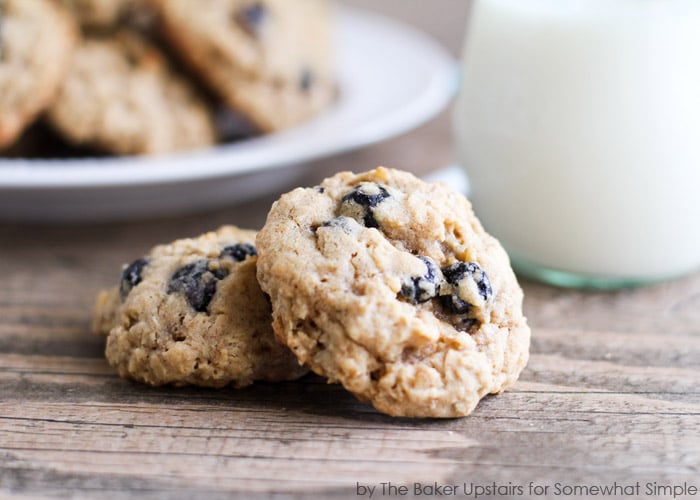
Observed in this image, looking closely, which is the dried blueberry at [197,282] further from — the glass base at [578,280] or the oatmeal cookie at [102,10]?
the oatmeal cookie at [102,10]

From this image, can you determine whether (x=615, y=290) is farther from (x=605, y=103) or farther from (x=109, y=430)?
(x=109, y=430)

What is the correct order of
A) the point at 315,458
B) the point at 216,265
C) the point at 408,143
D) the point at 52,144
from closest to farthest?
the point at 315,458 → the point at 216,265 → the point at 52,144 → the point at 408,143

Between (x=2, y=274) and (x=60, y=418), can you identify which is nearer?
(x=60, y=418)

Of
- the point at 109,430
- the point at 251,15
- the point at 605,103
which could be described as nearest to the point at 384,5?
the point at 251,15

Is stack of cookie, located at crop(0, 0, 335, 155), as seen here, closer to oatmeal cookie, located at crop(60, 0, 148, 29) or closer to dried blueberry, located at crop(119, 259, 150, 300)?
oatmeal cookie, located at crop(60, 0, 148, 29)

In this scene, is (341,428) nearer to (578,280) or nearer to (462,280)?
(462,280)

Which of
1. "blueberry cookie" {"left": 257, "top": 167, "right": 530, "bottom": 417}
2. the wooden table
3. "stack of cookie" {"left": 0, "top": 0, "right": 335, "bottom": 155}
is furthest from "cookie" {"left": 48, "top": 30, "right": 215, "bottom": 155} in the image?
"blueberry cookie" {"left": 257, "top": 167, "right": 530, "bottom": 417}

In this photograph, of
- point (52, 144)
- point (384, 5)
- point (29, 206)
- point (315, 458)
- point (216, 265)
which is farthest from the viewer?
point (384, 5)
